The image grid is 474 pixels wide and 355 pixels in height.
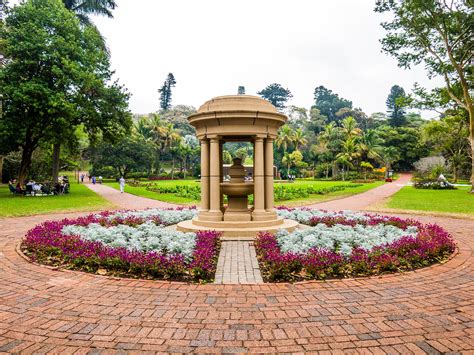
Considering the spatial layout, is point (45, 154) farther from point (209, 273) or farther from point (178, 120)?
point (178, 120)

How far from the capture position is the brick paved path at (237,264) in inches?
221

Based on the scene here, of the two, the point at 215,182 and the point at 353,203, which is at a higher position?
the point at 215,182

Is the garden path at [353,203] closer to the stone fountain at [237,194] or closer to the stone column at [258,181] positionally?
the stone fountain at [237,194]

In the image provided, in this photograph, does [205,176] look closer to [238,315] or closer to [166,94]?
[238,315]

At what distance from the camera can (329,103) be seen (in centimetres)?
9825

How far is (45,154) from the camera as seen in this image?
3938 cm

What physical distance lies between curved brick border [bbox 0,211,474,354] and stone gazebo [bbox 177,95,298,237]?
392 cm

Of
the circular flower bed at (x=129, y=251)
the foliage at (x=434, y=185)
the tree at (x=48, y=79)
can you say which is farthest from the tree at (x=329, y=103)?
the circular flower bed at (x=129, y=251)

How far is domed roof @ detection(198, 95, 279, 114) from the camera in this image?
9398mm

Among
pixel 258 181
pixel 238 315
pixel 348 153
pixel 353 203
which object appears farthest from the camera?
pixel 348 153

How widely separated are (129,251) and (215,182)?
386 cm

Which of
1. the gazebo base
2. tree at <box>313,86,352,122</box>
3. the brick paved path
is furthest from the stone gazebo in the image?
tree at <box>313,86,352,122</box>

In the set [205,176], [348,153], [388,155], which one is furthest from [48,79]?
[388,155]

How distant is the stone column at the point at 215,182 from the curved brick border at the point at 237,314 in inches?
175
